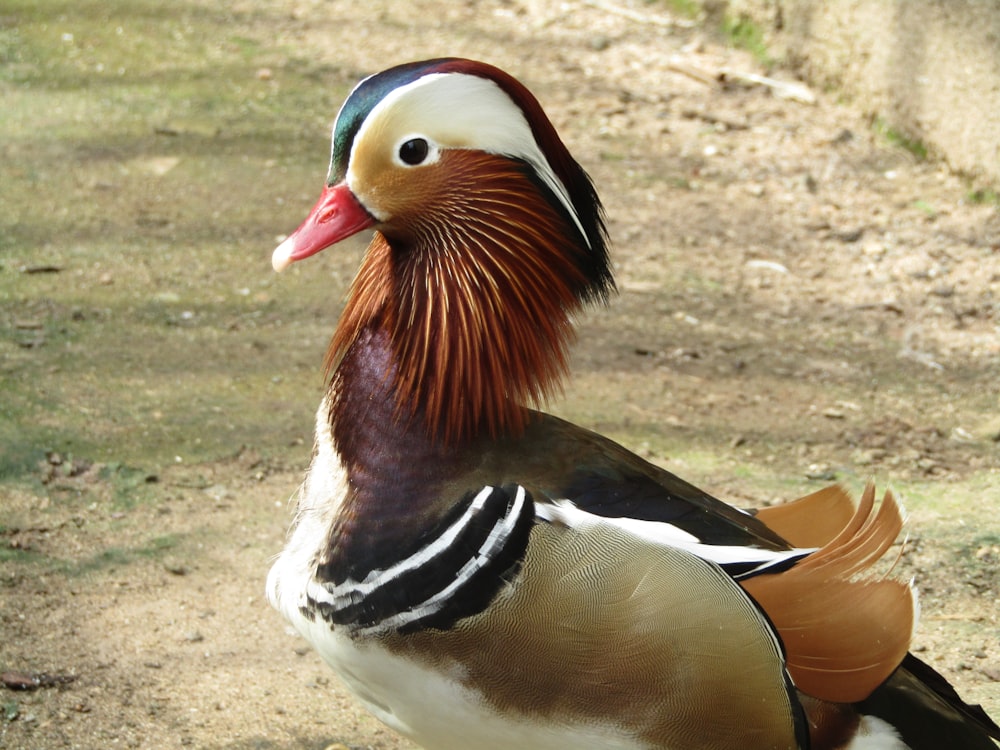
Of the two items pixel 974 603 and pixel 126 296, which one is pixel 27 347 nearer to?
pixel 126 296

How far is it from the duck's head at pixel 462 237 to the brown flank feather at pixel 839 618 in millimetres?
571

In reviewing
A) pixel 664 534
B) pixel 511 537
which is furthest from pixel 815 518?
pixel 511 537

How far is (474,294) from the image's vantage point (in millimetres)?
2295

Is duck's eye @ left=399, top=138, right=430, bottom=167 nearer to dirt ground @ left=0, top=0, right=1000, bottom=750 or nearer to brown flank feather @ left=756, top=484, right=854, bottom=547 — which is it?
brown flank feather @ left=756, top=484, right=854, bottom=547

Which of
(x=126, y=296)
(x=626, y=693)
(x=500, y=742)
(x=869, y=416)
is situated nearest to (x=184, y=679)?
(x=500, y=742)

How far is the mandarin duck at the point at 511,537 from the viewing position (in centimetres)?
210

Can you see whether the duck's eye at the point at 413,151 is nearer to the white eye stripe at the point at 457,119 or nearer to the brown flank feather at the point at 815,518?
the white eye stripe at the point at 457,119

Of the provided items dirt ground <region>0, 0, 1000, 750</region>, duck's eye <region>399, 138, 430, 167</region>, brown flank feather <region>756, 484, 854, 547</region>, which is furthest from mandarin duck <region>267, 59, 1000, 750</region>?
dirt ground <region>0, 0, 1000, 750</region>

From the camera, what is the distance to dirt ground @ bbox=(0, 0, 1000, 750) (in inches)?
119

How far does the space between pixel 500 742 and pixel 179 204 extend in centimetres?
337

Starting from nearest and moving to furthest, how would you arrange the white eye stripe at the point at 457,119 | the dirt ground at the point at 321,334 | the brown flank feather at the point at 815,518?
1. the white eye stripe at the point at 457,119
2. the brown flank feather at the point at 815,518
3. the dirt ground at the point at 321,334

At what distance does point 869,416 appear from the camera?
4070 mm

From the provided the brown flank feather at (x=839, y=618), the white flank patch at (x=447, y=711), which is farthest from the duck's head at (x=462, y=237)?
the brown flank feather at (x=839, y=618)

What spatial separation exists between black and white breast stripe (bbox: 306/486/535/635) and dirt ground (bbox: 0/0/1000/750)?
780 millimetres
